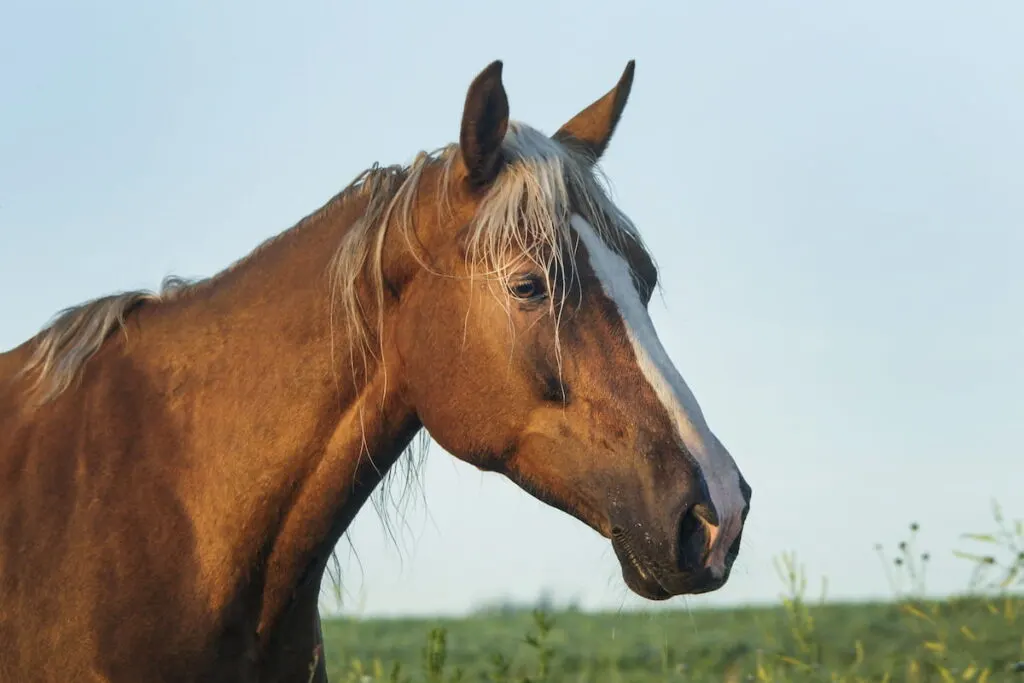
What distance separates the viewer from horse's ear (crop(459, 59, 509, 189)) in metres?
3.41

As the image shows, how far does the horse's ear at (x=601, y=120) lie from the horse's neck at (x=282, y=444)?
1104 mm

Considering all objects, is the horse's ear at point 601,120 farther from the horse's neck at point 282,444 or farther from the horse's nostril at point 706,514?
the horse's nostril at point 706,514

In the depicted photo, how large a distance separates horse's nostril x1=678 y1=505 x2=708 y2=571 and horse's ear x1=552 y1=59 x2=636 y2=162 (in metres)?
1.61

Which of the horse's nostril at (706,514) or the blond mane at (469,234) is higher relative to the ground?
the blond mane at (469,234)

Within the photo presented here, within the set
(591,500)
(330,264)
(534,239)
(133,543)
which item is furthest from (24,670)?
(534,239)

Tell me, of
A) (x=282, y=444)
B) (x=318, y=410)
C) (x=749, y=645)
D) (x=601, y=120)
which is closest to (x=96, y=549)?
(x=282, y=444)

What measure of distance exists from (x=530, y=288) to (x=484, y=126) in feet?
1.77

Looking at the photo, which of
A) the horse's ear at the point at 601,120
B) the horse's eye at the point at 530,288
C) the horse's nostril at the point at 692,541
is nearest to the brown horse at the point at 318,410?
the horse's eye at the point at 530,288

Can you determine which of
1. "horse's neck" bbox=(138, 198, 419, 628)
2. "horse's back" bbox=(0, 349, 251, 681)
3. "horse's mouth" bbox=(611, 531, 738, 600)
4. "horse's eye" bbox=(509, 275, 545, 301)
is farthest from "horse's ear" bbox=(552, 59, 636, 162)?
"horse's back" bbox=(0, 349, 251, 681)

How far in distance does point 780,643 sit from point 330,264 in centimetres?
480

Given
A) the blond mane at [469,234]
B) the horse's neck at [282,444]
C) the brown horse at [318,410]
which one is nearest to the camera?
the brown horse at [318,410]

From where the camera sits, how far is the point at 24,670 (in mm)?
3592

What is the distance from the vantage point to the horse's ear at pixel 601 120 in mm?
4215

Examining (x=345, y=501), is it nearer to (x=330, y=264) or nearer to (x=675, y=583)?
(x=330, y=264)
